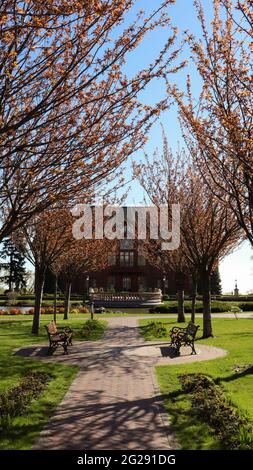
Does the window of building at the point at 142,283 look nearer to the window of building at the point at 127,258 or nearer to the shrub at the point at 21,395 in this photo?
the window of building at the point at 127,258

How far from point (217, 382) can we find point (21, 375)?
15.0ft

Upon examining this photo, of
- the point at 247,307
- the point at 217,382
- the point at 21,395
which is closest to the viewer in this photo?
the point at 21,395

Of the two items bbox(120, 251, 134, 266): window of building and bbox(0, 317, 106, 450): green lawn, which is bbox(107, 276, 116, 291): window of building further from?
bbox(0, 317, 106, 450): green lawn

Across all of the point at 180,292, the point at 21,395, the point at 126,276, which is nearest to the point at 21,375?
the point at 21,395

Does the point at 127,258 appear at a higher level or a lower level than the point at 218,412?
higher

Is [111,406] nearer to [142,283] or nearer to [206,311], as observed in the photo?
[206,311]

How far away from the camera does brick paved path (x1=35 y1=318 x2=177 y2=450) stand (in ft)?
22.3

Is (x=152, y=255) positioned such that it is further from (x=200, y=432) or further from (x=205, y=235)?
(x=200, y=432)

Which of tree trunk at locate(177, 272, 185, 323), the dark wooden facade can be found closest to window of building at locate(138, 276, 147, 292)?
the dark wooden facade

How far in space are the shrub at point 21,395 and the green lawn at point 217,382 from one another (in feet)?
8.46

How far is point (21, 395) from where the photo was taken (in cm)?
919

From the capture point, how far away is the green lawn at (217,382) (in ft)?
23.2

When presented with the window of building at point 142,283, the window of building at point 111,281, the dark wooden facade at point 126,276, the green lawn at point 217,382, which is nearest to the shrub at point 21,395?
the green lawn at point 217,382
